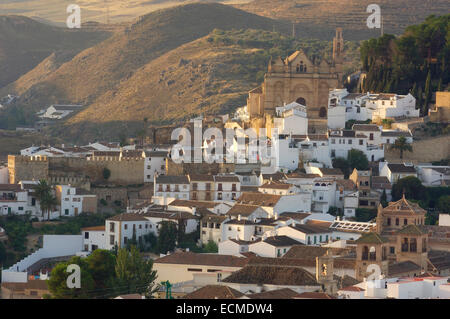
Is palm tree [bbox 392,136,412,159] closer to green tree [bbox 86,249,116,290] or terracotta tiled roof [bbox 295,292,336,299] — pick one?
green tree [bbox 86,249,116,290]

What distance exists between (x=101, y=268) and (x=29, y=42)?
92.3 metres

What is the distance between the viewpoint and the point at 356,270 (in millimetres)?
47000

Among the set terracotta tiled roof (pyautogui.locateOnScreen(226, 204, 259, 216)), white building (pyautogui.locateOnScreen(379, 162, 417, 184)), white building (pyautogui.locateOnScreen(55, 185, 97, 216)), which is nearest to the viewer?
terracotta tiled roof (pyautogui.locateOnScreen(226, 204, 259, 216))

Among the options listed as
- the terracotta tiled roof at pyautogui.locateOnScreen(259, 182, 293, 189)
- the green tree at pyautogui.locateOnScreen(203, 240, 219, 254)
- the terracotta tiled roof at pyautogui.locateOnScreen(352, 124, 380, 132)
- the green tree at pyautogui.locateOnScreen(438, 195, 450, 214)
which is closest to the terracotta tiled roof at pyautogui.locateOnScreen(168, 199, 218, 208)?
the terracotta tiled roof at pyautogui.locateOnScreen(259, 182, 293, 189)

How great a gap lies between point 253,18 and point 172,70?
2246cm

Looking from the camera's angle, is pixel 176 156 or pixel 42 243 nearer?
pixel 42 243

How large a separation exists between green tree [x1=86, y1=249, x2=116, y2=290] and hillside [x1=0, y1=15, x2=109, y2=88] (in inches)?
3183

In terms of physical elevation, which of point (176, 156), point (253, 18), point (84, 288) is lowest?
point (84, 288)

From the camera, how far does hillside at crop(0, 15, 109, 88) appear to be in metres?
132

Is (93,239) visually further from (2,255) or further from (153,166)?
(153,166)

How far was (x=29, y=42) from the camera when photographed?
13712 cm
